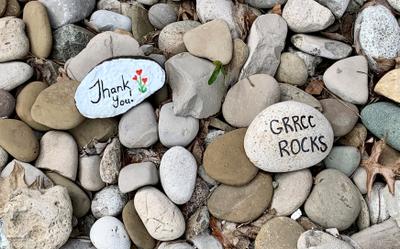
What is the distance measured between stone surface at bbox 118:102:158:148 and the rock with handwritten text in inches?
1.3

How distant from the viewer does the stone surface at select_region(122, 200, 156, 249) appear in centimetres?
168

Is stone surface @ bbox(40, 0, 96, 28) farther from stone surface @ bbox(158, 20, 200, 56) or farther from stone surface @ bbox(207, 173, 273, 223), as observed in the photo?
stone surface @ bbox(207, 173, 273, 223)

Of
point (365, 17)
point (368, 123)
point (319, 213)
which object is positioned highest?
point (365, 17)

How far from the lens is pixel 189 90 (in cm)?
173

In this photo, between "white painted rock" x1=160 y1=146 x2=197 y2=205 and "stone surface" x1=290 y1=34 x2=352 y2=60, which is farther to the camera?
"stone surface" x1=290 y1=34 x2=352 y2=60

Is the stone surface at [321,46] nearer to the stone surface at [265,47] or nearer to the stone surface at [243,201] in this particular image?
the stone surface at [265,47]

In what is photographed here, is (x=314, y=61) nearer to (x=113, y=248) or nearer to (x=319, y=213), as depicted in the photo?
(x=319, y=213)

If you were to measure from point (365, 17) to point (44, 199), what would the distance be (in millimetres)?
1193

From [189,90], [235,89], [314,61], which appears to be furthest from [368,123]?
[189,90]

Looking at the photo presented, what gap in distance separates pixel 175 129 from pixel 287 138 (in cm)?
36

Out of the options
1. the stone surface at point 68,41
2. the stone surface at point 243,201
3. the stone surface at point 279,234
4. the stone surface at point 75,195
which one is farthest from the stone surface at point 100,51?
the stone surface at point 279,234

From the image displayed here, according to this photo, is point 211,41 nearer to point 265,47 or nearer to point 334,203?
point 265,47

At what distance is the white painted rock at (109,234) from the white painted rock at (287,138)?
464 mm

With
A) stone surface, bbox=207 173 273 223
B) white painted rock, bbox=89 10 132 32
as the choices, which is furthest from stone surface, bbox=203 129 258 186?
white painted rock, bbox=89 10 132 32
